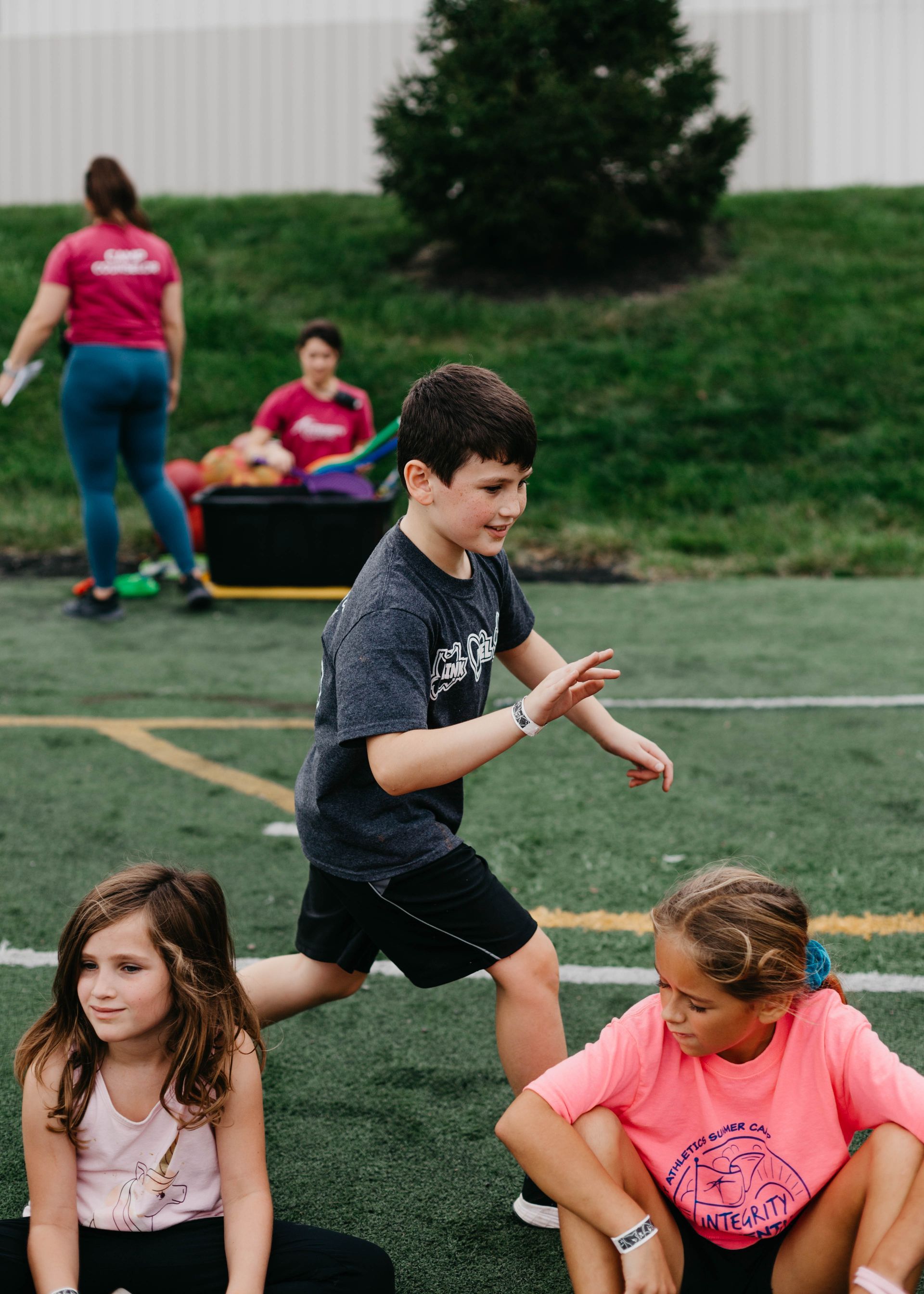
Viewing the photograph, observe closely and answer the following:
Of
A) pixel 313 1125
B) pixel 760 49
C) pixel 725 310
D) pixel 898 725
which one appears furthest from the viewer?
pixel 760 49

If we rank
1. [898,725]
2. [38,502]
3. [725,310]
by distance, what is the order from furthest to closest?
[725,310], [38,502], [898,725]

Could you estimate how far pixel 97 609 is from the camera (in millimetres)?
7238

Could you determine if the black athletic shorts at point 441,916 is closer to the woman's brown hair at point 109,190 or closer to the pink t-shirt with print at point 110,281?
the pink t-shirt with print at point 110,281

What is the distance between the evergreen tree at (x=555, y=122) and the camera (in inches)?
459

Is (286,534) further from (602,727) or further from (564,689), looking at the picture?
(564,689)

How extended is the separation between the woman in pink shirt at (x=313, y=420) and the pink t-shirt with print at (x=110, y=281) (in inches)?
47.6

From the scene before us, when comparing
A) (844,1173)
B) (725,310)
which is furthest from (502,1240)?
(725,310)

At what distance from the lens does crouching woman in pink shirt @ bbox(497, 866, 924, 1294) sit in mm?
1854

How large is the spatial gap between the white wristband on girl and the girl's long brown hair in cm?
101

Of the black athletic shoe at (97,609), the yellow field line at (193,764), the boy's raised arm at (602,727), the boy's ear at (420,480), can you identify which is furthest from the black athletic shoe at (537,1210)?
the black athletic shoe at (97,609)

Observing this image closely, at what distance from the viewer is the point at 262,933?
3.46 meters

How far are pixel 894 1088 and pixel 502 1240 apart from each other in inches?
33.4

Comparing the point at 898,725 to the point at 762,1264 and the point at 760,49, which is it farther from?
the point at 760,49

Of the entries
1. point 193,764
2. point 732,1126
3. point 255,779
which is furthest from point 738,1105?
point 193,764
